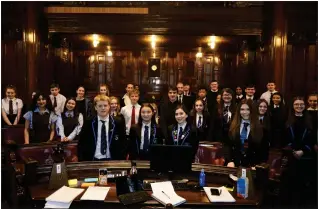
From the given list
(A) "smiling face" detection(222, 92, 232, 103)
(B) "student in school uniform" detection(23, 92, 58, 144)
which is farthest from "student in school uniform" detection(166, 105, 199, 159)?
(B) "student in school uniform" detection(23, 92, 58, 144)

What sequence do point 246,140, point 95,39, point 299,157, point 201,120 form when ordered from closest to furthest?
point 246,140, point 299,157, point 201,120, point 95,39

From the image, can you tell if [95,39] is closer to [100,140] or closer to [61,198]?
[100,140]

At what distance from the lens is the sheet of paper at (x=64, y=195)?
2.73 m

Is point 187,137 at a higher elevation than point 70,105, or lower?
lower

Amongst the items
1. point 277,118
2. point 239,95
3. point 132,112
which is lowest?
point 277,118

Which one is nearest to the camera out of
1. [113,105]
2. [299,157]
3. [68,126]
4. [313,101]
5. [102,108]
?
[102,108]

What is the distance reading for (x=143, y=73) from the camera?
1067 cm


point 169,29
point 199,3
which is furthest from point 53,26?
point 199,3

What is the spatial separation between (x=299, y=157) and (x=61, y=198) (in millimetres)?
3049

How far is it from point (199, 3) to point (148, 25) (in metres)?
1.53

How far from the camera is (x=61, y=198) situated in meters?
2.76

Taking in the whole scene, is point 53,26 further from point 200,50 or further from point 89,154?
point 89,154

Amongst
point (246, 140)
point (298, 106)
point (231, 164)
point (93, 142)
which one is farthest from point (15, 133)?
point (298, 106)

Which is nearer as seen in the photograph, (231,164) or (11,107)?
(231,164)
